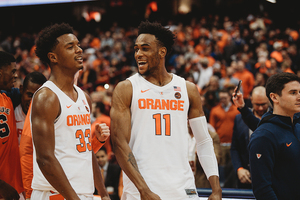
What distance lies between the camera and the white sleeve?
10.1 ft

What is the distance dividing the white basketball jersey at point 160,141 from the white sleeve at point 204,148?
16cm

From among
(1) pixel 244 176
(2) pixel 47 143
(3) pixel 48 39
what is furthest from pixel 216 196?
(3) pixel 48 39

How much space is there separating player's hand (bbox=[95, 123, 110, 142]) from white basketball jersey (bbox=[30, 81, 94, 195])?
0.23m

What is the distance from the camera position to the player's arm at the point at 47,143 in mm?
2414

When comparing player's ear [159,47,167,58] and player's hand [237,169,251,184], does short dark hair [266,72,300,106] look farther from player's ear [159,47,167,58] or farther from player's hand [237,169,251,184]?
player's hand [237,169,251,184]

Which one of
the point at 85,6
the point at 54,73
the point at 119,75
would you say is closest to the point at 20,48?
the point at 85,6

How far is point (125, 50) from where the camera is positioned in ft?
50.8

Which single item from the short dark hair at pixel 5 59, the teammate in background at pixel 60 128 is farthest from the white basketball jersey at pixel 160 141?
the short dark hair at pixel 5 59

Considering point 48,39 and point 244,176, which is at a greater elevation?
point 48,39

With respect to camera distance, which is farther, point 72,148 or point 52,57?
point 52,57

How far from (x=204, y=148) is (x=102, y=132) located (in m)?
0.92

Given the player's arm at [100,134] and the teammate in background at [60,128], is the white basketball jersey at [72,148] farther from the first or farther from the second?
the player's arm at [100,134]

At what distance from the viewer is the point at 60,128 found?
2.60 meters

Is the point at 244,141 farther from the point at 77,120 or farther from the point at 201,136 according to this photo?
the point at 77,120
